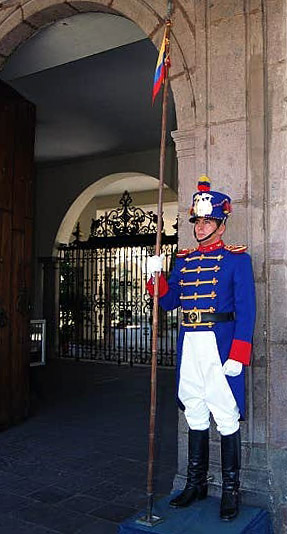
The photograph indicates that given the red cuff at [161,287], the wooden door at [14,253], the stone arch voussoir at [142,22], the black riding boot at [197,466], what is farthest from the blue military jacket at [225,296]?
the wooden door at [14,253]

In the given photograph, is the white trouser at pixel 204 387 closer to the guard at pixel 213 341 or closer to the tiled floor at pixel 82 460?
the guard at pixel 213 341

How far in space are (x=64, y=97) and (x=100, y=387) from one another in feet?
14.9

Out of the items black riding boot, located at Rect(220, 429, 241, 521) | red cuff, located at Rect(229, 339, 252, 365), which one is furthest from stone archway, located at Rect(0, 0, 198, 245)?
black riding boot, located at Rect(220, 429, 241, 521)

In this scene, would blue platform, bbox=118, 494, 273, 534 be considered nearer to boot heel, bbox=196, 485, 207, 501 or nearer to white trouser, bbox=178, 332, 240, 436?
boot heel, bbox=196, 485, 207, 501

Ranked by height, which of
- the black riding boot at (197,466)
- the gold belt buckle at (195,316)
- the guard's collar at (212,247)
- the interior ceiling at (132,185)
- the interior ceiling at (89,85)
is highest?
the interior ceiling at (132,185)

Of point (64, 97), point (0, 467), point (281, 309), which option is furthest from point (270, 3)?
point (64, 97)

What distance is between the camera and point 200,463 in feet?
10.8

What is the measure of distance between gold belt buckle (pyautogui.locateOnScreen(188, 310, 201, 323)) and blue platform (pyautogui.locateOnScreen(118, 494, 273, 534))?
1.04 metres

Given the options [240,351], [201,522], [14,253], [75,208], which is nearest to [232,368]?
[240,351]

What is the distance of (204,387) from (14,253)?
3286 millimetres

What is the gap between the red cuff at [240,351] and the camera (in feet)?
9.84

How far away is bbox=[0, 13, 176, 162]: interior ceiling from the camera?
19.5 feet

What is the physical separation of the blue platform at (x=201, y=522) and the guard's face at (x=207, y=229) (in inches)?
58.6

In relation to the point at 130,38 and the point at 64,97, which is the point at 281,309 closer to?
the point at 130,38
